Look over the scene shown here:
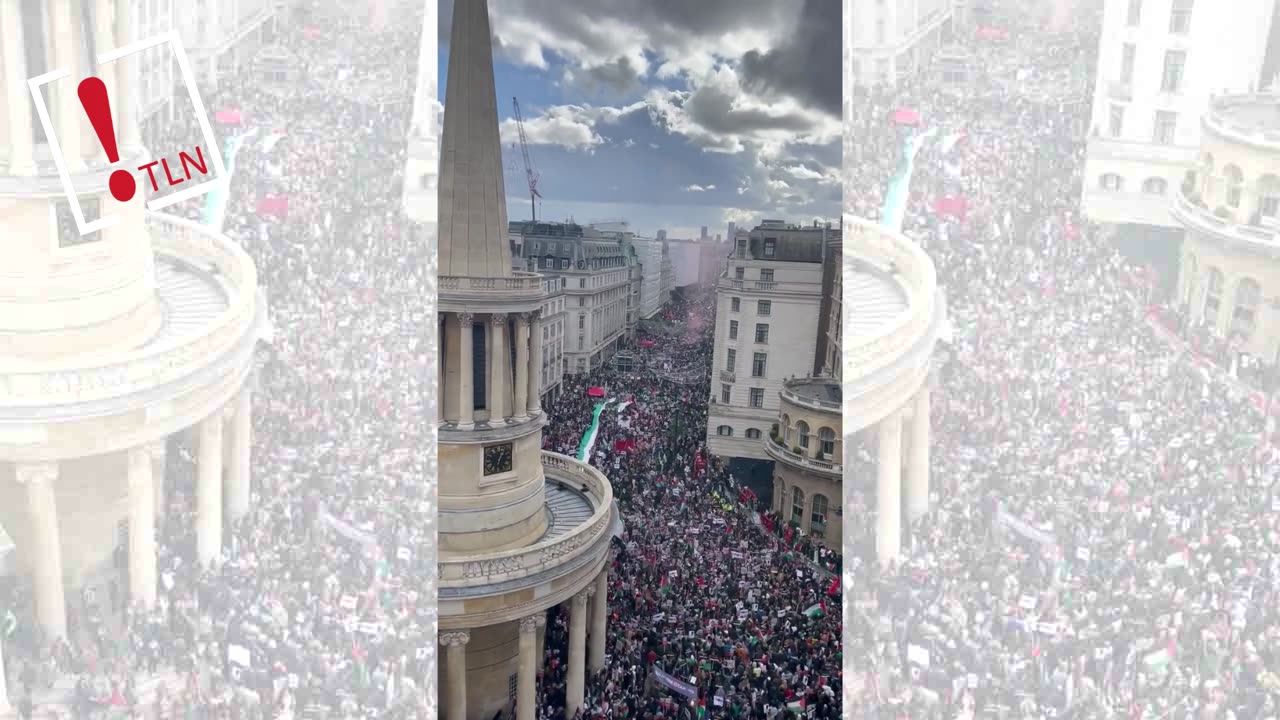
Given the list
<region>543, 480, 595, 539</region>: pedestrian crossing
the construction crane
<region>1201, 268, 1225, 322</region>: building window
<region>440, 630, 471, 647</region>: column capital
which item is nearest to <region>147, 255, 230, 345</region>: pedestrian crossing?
<region>440, 630, 471, 647</region>: column capital

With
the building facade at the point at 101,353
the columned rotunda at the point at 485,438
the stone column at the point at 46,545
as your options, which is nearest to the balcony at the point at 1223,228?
the columned rotunda at the point at 485,438

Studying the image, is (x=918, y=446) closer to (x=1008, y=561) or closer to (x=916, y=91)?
(x=1008, y=561)

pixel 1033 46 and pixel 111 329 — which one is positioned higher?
pixel 1033 46

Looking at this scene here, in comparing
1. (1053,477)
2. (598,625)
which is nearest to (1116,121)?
(1053,477)

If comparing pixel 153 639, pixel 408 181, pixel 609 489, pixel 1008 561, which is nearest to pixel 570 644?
pixel 609 489

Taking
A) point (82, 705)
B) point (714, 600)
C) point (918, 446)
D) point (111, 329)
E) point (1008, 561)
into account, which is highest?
point (111, 329)

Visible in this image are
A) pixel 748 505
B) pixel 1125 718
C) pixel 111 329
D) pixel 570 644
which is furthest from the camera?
pixel 748 505

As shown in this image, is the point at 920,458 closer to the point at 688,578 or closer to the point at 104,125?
the point at 688,578
